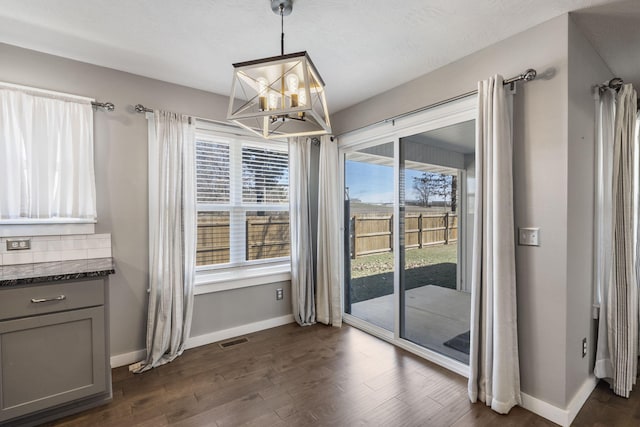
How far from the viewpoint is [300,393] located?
221 cm

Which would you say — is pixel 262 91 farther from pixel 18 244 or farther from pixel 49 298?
pixel 18 244

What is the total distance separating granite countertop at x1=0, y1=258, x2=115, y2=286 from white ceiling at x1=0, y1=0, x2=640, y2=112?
5.26 ft

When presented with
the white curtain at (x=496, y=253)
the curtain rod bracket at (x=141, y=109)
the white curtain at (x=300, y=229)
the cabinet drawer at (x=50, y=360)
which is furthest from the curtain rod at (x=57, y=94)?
the white curtain at (x=496, y=253)

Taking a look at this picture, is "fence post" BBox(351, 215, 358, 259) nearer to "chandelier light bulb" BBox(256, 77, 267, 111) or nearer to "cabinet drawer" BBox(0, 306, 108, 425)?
"chandelier light bulb" BBox(256, 77, 267, 111)

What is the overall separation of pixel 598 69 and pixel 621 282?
1586 mm

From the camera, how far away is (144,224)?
2.69m

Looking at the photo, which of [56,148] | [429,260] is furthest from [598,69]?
[56,148]

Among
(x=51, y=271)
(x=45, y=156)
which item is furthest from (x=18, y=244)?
(x=45, y=156)

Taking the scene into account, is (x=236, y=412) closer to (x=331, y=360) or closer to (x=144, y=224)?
(x=331, y=360)

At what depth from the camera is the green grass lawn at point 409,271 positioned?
2670 mm

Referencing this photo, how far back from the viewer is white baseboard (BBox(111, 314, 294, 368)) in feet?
8.54

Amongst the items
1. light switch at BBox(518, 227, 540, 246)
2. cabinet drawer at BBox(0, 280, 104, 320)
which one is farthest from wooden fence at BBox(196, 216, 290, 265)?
light switch at BBox(518, 227, 540, 246)

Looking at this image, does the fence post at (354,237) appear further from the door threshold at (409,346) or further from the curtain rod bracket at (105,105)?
the curtain rod bracket at (105,105)

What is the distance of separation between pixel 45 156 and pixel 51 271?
37.1 inches
